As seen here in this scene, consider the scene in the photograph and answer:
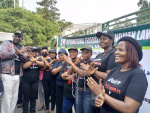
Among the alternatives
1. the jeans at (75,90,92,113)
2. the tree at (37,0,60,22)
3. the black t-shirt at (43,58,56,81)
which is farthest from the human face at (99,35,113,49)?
the tree at (37,0,60,22)

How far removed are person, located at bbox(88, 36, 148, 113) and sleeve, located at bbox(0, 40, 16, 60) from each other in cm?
230

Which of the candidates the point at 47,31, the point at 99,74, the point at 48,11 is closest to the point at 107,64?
the point at 99,74

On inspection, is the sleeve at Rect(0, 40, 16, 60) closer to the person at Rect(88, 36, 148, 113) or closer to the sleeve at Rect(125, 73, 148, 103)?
the person at Rect(88, 36, 148, 113)

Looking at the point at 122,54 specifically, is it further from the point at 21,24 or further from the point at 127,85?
the point at 21,24

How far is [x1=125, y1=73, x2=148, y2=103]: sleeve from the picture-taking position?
1345mm

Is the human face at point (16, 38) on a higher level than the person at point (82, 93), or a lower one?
higher

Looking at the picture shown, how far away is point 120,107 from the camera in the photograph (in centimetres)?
139

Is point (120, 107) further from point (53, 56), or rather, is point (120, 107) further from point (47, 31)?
point (47, 31)

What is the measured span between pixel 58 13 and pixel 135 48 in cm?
3036

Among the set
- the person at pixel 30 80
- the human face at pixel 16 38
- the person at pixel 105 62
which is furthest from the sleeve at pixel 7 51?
the person at pixel 105 62

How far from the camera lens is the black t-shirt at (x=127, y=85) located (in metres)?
1.36

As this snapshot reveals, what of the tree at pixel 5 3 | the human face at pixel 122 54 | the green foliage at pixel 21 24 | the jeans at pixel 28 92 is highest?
the tree at pixel 5 3

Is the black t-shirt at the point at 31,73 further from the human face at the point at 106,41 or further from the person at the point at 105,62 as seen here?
the human face at the point at 106,41

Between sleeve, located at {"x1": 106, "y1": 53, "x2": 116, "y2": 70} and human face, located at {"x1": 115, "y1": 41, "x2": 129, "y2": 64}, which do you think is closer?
human face, located at {"x1": 115, "y1": 41, "x2": 129, "y2": 64}
